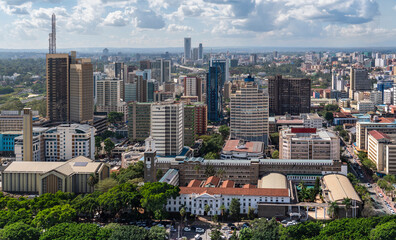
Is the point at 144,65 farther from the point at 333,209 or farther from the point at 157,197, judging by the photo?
the point at 333,209

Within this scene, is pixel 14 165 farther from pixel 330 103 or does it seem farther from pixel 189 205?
pixel 330 103

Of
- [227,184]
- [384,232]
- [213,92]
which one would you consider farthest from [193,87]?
[384,232]

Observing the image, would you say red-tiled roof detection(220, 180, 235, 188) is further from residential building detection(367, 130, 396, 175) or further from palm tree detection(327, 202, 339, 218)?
residential building detection(367, 130, 396, 175)

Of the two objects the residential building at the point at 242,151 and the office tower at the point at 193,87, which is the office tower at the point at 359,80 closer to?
the office tower at the point at 193,87

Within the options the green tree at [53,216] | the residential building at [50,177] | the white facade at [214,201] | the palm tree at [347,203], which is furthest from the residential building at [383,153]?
the green tree at [53,216]

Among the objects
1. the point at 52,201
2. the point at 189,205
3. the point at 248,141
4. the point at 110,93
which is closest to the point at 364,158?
the point at 248,141
